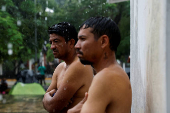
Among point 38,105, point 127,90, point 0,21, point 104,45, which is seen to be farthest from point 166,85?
point 0,21

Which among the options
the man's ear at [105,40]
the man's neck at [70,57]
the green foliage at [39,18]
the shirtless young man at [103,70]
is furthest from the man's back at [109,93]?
the green foliage at [39,18]

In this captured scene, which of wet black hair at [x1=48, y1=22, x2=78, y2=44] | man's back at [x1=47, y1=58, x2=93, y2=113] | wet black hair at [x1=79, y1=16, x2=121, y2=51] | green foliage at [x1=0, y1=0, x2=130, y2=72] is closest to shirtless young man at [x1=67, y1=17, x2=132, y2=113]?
wet black hair at [x1=79, y1=16, x2=121, y2=51]

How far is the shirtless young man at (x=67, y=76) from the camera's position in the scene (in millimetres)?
2586

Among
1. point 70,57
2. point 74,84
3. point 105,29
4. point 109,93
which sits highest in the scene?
point 105,29

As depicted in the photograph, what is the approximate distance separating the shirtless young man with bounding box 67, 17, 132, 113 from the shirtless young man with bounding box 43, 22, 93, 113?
85 cm

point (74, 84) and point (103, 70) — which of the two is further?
point (74, 84)

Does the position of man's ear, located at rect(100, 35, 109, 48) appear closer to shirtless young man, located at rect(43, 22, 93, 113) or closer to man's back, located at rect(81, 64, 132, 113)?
man's back, located at rect(81, 64, 132, 113)

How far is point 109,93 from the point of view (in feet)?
5.13

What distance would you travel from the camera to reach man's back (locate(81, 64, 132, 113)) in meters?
1.54

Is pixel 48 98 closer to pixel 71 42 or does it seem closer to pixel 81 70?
pixel 81 70

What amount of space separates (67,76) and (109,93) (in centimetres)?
111

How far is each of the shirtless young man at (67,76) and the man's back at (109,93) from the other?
97cm

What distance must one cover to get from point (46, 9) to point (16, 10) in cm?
312

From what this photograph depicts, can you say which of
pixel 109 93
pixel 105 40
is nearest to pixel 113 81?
pixel 109 93
